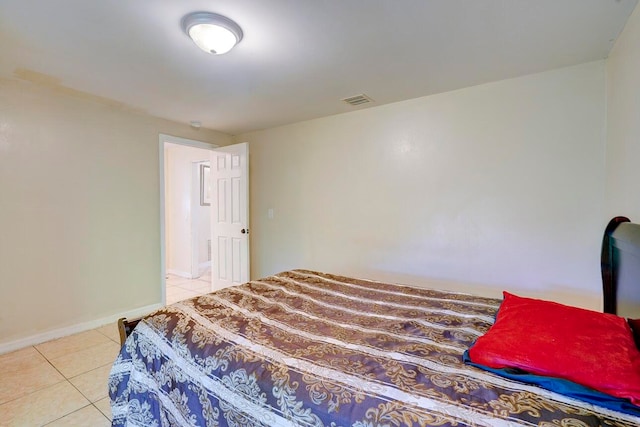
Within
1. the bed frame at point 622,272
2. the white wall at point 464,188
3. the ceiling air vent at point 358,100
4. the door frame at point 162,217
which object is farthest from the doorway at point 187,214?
the bed frame at point 622,272

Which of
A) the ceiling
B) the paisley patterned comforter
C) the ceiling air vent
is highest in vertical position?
the ceiling air vent

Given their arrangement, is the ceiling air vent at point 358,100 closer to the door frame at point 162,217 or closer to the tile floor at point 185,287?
the door frame at point 162,217

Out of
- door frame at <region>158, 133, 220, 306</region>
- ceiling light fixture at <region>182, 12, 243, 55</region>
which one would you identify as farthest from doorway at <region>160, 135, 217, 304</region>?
ceiling light fixture at <region>182, 12, 243, 55</region>

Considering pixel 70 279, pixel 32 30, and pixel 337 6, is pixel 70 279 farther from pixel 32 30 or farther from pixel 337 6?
pixel 337 6

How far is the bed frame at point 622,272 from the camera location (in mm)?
1233

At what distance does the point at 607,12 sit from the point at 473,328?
6.03 feet

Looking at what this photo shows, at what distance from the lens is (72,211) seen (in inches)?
110

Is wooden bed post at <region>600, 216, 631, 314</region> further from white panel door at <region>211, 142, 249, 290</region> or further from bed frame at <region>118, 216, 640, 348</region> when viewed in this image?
white panel door at <region>211, 142, 249, 290</region>

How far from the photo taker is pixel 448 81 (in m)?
2.40

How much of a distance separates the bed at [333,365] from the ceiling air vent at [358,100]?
1.84 m

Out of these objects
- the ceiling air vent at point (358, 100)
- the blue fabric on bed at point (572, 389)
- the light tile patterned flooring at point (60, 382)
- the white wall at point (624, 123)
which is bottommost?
the light tile patterned flooring at point (60, 382)

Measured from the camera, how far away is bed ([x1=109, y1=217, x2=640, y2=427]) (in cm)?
81

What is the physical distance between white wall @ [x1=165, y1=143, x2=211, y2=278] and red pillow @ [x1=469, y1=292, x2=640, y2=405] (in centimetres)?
480

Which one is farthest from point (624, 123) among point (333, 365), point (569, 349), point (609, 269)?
point (333, 365)
